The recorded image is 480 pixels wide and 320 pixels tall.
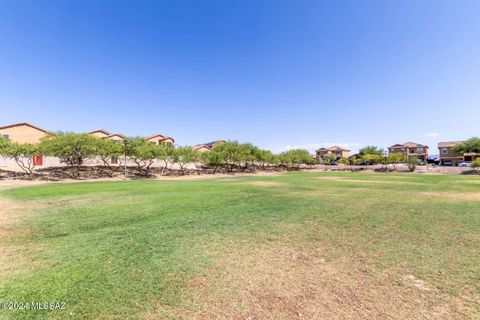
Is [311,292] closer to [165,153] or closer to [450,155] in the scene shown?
[165,153]

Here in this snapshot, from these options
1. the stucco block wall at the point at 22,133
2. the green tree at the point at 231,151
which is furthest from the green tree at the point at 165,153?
the stucco block wall at the point at 22,133

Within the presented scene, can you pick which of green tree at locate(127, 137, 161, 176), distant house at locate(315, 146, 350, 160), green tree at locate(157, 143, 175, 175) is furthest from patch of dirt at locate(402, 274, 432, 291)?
distant house at locate(315, 146, 350, 160)

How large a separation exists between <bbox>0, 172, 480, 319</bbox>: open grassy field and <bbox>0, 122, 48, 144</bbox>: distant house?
5173cm

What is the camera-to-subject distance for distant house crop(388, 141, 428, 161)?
98500 mm

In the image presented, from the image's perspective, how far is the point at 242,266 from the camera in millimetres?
5531

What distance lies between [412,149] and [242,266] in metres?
122

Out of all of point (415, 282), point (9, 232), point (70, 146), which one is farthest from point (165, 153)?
point (415, 282)

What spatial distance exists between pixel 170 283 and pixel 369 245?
18.6ft

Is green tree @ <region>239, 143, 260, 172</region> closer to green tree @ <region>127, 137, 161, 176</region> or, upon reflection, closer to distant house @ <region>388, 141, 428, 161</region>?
green tree @ <region>127, 137, 161, 176</region>

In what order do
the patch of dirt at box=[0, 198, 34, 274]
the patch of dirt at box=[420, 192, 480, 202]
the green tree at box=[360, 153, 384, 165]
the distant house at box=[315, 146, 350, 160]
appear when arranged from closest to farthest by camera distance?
the patch of dirt at box=[0, 198, 34, 274]
the patch of dirt at box=[420, 192, 480, 202]
the green tree at box=[360, 153, 384, 165]
the distant house at box=[315, 146, 350, 160]

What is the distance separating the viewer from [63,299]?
13.3 feet

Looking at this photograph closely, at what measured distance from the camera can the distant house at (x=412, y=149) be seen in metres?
Result: 98.5

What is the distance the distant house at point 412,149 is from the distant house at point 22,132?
400ft

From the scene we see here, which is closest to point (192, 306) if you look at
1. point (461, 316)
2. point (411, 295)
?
point (411, 295)
